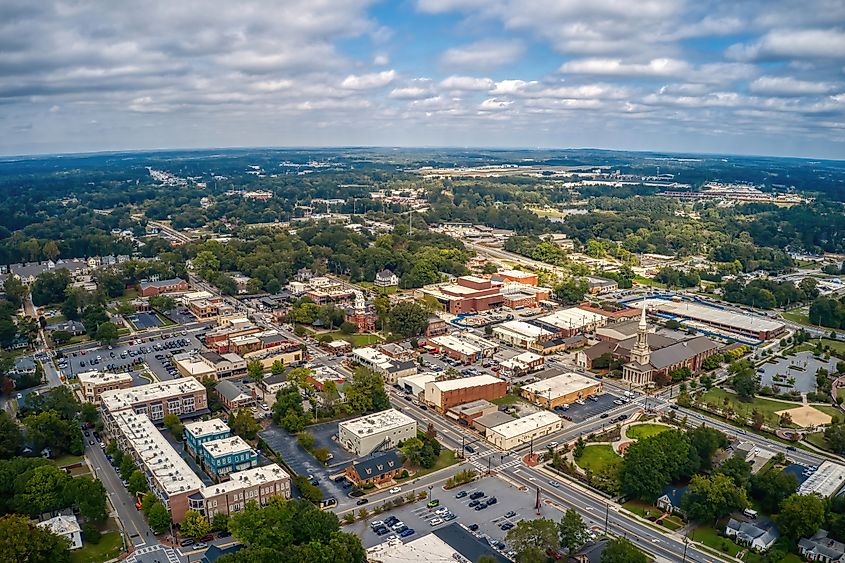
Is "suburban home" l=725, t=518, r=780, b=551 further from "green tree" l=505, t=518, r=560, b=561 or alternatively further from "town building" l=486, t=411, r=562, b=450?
"town building" l=486, t=411, r=562, b=450

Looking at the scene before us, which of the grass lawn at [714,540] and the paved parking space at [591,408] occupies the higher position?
the paved parking space at [591,408]

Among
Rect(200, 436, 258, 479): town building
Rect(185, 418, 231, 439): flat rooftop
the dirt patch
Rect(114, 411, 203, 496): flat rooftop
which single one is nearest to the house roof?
Rect(200, 436, 258, 479): town building

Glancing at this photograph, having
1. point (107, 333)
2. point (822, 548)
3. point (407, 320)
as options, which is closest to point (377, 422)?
point (407, 320)

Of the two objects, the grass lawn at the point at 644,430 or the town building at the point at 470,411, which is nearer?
the grass lawn at the point at 644,430

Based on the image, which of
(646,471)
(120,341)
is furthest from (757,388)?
(120,341)

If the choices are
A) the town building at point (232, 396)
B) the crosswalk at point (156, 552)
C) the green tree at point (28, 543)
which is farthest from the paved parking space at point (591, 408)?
the green tree at point (28, 543)

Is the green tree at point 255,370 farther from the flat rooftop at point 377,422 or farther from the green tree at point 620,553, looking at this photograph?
the green tree at point 620,553

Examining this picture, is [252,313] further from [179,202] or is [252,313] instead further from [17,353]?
[179,202]
